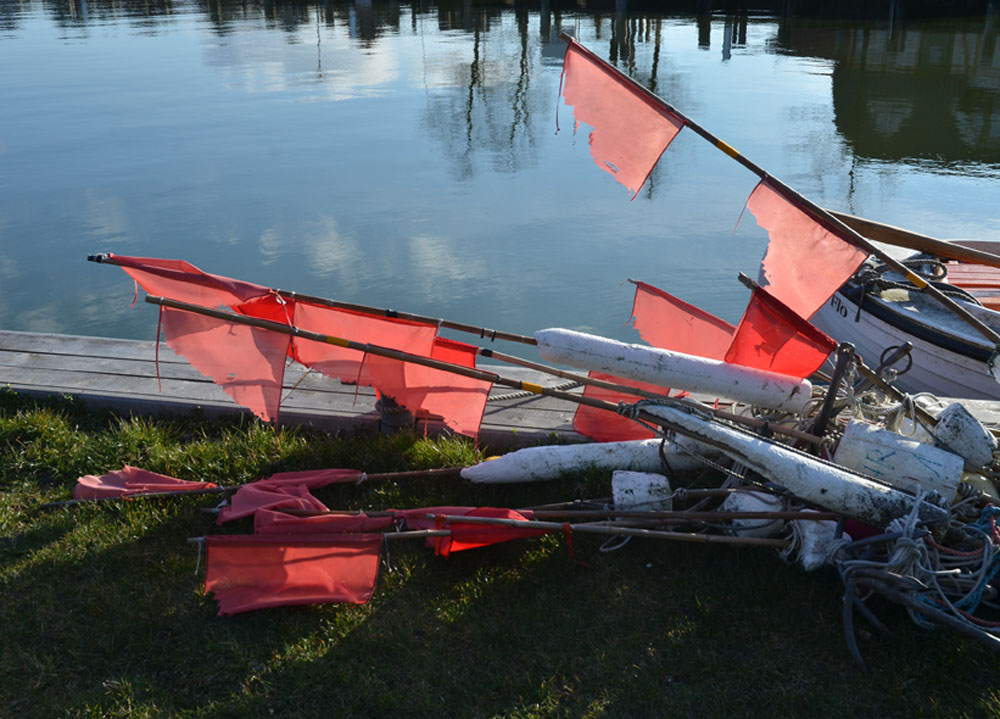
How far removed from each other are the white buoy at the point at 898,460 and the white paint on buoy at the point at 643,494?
2.65 ft

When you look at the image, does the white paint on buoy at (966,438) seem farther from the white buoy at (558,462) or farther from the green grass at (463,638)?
the white buoy at (558,462)

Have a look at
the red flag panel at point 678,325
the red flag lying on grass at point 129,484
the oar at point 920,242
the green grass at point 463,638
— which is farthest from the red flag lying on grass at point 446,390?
the oar at point 920,242

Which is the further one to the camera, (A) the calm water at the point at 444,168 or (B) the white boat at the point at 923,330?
(A) the calm water at the point at 444,168

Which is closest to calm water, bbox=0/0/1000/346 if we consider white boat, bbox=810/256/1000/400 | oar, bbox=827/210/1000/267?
white boat, bbox=810/256/1000/400

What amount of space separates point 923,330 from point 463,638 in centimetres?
510

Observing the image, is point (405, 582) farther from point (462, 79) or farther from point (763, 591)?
point (462, 79)

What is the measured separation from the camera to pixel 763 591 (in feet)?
12.7

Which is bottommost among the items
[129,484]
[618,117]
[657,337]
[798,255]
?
[129,484]

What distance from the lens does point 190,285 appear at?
13.9 ft

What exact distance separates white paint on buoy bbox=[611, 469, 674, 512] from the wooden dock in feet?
2.99

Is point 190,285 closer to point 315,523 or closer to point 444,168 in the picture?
point 315,523

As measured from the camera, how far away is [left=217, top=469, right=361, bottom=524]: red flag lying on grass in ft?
13.8

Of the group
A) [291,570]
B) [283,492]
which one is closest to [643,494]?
[291,570]

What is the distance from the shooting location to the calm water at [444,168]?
1065 centimetres
